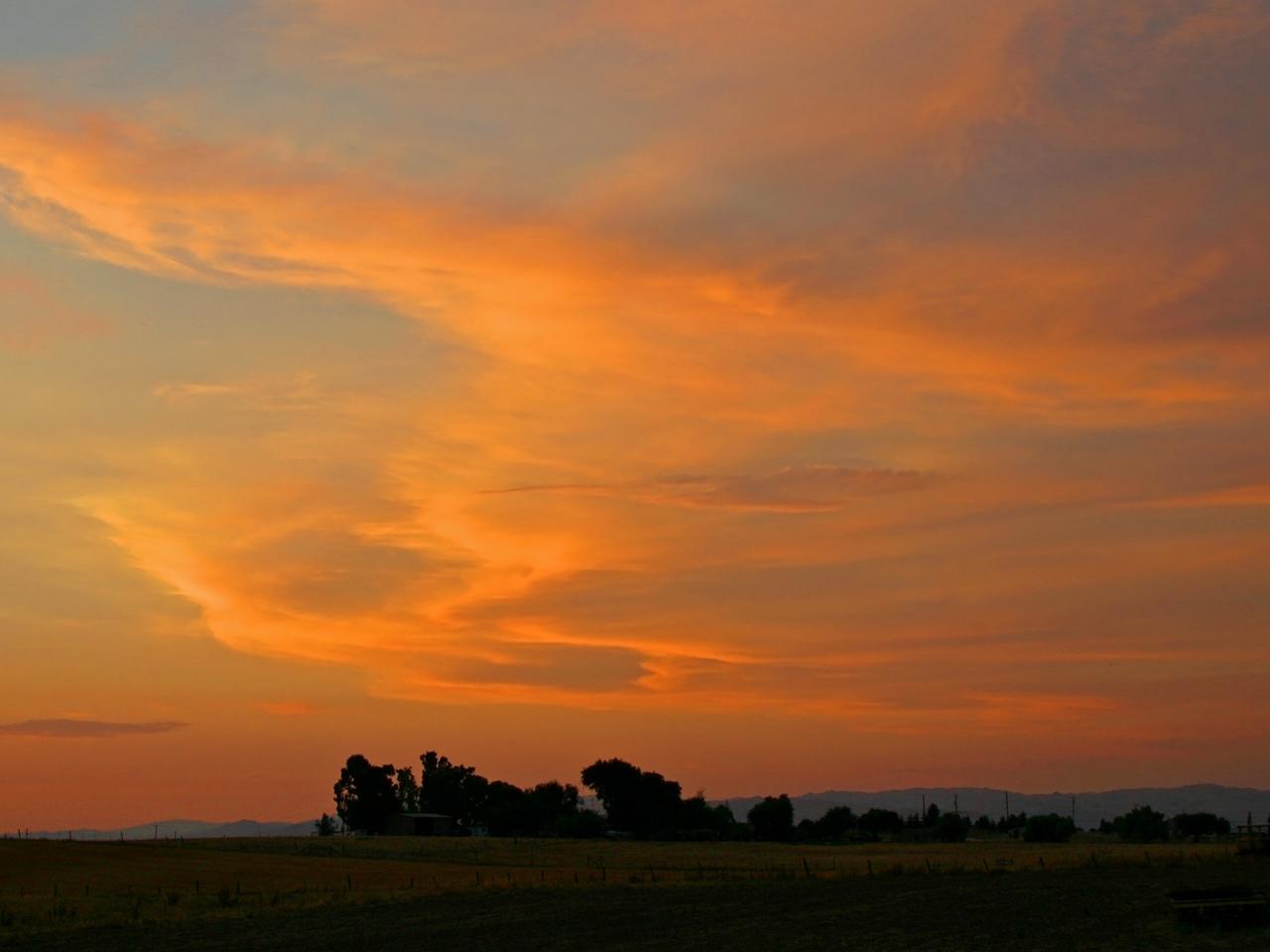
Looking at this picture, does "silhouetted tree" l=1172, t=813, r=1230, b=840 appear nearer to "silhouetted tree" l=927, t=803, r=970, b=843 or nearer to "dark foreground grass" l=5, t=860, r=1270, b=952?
"silhouetted tree" l=927, t=803, r=970, b=843

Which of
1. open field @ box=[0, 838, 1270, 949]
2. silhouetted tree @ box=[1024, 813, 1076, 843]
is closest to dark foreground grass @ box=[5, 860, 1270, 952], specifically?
A: open field @ box=[0, 838, 1270, 949]

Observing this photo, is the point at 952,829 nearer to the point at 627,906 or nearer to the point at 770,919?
the point at 627,906

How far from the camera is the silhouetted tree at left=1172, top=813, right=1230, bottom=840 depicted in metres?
165

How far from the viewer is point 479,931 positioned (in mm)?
54438

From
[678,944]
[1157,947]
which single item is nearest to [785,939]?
[678,944]

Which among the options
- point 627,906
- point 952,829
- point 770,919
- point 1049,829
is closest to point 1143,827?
point 1049,829

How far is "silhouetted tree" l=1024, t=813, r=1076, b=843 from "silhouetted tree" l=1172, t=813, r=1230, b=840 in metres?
12.3

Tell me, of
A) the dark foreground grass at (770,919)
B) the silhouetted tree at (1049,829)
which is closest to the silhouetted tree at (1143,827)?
the silhouetted tree at (1049,829)

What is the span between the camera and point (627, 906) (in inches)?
2406

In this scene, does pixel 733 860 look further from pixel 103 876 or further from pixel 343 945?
pixel 343 945

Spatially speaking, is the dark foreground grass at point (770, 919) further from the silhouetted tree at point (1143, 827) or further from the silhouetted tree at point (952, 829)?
the silhouetted tree at point (952, 829)

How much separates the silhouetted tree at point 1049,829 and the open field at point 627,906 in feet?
253

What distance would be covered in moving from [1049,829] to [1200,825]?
1752 centimetres

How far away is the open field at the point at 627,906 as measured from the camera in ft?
151
